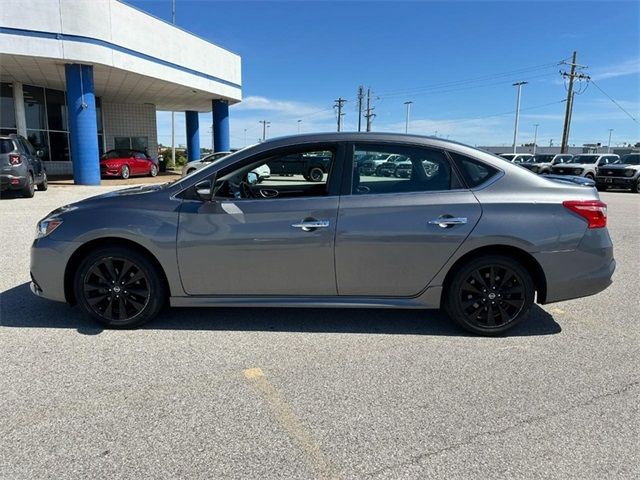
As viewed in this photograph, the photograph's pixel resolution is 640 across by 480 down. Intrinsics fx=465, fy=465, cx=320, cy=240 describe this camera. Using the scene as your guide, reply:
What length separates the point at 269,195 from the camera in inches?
165

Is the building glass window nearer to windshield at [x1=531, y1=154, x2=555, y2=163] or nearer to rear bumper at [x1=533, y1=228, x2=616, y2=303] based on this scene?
rear bumper at [x1=533, y1=228, x2=616, y2=303]

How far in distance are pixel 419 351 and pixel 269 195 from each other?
6.09 ft

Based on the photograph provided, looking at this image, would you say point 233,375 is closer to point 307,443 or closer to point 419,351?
point 307,443

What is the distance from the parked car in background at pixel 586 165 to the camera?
23375mm

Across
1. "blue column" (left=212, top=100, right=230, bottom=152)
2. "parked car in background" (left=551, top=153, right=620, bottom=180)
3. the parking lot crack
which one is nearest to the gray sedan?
the parking lot crack

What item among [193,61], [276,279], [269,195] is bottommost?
[276,279]

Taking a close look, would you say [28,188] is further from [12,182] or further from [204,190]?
[204,190]

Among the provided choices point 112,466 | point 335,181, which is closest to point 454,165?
point 335,181

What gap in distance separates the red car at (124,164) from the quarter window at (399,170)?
20387 millimetres

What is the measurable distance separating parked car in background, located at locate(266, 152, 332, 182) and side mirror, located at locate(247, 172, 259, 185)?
Result: 20 cm

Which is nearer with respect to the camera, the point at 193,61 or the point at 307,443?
the point at 307,443

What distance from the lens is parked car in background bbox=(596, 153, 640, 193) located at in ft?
72.5

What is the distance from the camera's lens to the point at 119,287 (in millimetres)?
3938

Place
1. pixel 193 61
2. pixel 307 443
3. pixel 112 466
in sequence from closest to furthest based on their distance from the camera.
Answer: pixel 112 466
pixel 307 443
pixel 193 61
